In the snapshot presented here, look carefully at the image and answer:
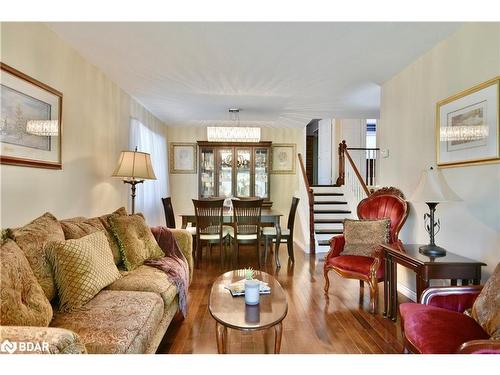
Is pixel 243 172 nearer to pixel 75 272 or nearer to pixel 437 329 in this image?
pixel 75 272

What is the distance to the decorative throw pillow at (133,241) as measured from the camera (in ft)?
7.79

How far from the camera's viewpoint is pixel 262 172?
612 centimetres

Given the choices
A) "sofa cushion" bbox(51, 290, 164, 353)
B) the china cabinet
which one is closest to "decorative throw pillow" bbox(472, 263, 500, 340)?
"sofa cushion" bbox(51, 290, 164, 353)

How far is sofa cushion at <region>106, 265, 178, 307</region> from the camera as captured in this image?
1975mm

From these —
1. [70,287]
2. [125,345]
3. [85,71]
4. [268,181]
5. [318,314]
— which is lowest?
[318,314]

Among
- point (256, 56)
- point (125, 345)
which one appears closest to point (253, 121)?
point (256, 56)

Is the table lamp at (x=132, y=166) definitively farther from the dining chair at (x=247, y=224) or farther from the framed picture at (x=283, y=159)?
the framed picture at (x=283, y=159)

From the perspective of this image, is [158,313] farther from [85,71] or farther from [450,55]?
[450,55]

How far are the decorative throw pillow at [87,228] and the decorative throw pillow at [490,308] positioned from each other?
2444 millimetres

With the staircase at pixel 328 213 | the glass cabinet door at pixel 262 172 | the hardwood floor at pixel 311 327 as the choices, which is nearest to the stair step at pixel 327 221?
the staircase at pixel 328 213

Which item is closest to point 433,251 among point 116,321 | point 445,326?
point 445,326

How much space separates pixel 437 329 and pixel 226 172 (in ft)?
16.2

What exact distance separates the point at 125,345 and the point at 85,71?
2.66 m
